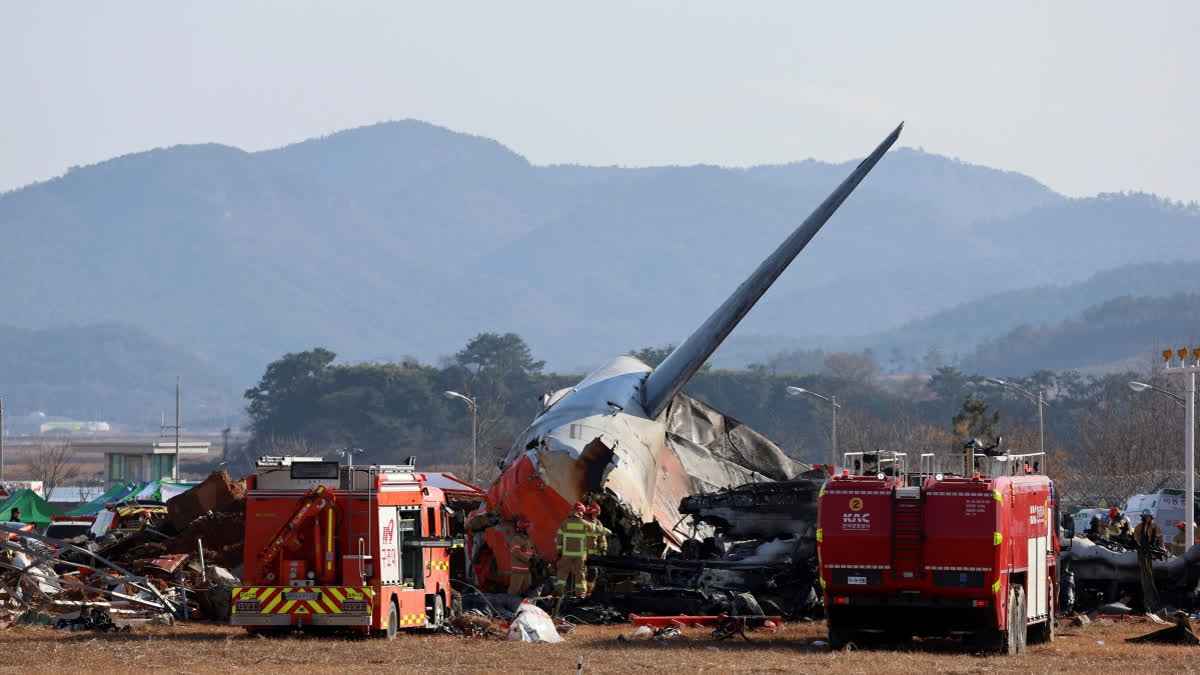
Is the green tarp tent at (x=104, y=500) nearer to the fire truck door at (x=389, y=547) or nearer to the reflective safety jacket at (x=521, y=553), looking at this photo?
the reflective safety jacket at (x=521, y=553)

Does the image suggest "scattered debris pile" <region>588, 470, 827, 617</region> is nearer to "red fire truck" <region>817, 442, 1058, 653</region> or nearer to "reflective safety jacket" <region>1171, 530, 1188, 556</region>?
"red fire truck" <region>817, 442, 1058, 653</region>

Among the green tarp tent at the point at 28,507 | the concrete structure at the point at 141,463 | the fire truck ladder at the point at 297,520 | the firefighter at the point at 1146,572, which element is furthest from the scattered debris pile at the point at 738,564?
the concrete structure at the point at 141,463

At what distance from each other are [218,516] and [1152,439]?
73178mm

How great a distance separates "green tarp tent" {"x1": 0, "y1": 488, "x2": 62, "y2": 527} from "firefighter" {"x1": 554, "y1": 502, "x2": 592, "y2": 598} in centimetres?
3658

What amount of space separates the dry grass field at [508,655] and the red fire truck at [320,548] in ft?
1.43

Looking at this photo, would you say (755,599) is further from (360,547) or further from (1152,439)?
(1152,439)

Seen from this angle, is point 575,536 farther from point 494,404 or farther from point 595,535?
point 494,404

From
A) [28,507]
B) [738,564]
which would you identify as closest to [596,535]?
[738,564]

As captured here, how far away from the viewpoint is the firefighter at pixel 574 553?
102ft

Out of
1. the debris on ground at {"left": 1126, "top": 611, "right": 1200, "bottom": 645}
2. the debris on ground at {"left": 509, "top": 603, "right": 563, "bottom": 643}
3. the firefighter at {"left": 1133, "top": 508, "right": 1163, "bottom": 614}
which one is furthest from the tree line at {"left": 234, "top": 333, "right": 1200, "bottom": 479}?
the debris on ground at {"left": 509, "top": 603, "right": 563, "bottom": 643}

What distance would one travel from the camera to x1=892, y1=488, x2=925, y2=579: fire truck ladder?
23.7 metres

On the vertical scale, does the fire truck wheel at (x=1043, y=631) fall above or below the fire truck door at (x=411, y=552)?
below

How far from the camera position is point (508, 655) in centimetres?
2394

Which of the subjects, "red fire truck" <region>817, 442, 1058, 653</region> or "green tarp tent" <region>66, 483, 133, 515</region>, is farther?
"green tarp tent" <region>66, 483, 133, 515</region>
